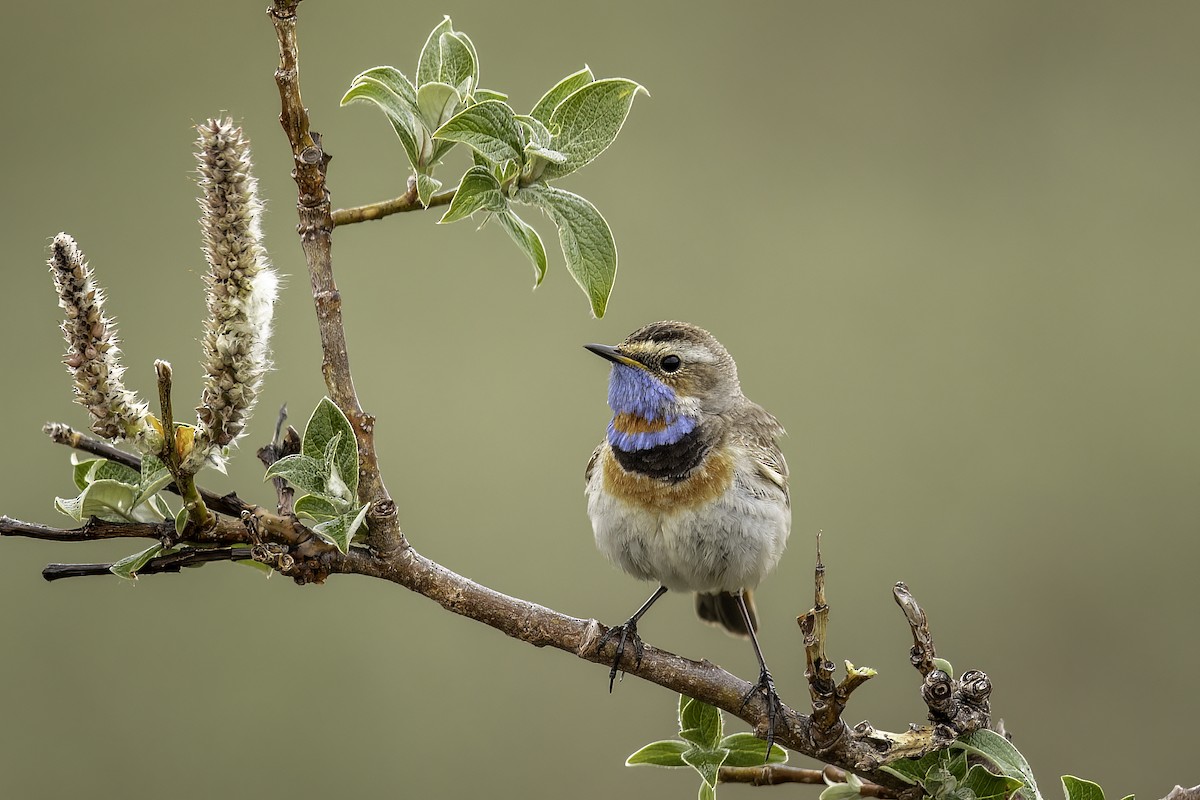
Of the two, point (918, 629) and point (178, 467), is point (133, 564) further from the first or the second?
point (918, 629)

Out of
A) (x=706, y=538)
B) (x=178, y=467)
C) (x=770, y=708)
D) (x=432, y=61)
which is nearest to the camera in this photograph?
(x=178, y=467)

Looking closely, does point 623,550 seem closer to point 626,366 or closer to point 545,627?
point 626,366

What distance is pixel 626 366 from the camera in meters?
3.07

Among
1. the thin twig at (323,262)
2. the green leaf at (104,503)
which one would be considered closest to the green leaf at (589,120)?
the thin twig at (323,262)

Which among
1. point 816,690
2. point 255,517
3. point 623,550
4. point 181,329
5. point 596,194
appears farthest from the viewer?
point 596,194

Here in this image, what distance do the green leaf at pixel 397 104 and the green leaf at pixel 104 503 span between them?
2.12 feet

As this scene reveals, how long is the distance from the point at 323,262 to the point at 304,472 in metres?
0.33

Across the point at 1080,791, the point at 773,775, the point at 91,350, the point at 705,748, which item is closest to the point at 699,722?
the point at 705,748

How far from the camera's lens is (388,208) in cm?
180

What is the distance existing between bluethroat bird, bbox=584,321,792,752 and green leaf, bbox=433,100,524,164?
3.84 feet

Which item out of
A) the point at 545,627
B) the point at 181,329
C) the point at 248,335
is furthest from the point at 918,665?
the point at 181,329

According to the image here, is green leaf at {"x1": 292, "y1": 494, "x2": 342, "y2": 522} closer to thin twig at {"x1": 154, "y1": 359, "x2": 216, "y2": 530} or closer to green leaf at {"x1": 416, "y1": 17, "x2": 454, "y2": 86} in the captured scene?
thin twig at {"x1": 154, "y1": 359, "x2": 216, "y2": 530}

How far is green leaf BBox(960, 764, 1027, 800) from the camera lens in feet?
6.03

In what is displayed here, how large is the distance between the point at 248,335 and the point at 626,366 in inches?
62.8
